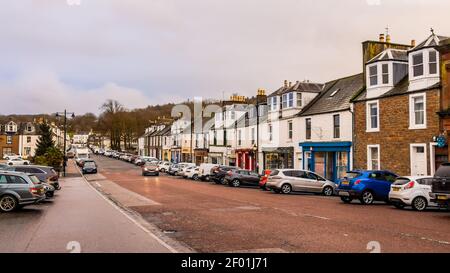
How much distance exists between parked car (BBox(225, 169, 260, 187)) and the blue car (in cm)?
1434

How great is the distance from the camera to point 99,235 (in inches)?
426

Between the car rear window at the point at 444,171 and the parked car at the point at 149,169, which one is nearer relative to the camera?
the car rear window at the point at 444,171

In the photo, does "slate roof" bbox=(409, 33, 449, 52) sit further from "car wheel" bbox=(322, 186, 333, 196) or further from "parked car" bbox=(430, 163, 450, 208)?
"parked car" bbox=(430, 163, 450, 208)

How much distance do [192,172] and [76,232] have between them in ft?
109

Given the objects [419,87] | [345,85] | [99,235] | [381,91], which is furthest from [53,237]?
[345,85]

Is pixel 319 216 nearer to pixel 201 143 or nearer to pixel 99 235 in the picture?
pixel 99 235

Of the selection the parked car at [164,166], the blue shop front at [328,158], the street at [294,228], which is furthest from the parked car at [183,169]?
the street at [294,228]

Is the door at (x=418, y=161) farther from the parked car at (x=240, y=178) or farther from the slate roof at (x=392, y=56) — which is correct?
the parked car at (x=240, y=178)

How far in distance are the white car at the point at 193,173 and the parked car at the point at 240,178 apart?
30.0 ft

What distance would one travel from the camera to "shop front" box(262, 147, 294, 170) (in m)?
39.4

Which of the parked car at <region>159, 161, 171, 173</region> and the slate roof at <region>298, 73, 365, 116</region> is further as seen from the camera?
the parked car at <region>159, 161, 171, 173</region>

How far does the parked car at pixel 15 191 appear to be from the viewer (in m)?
16.1

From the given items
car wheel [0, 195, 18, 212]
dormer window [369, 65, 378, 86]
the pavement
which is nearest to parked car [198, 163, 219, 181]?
dormer window [369, 65, 378, 86]

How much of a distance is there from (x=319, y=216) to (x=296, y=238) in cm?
467
